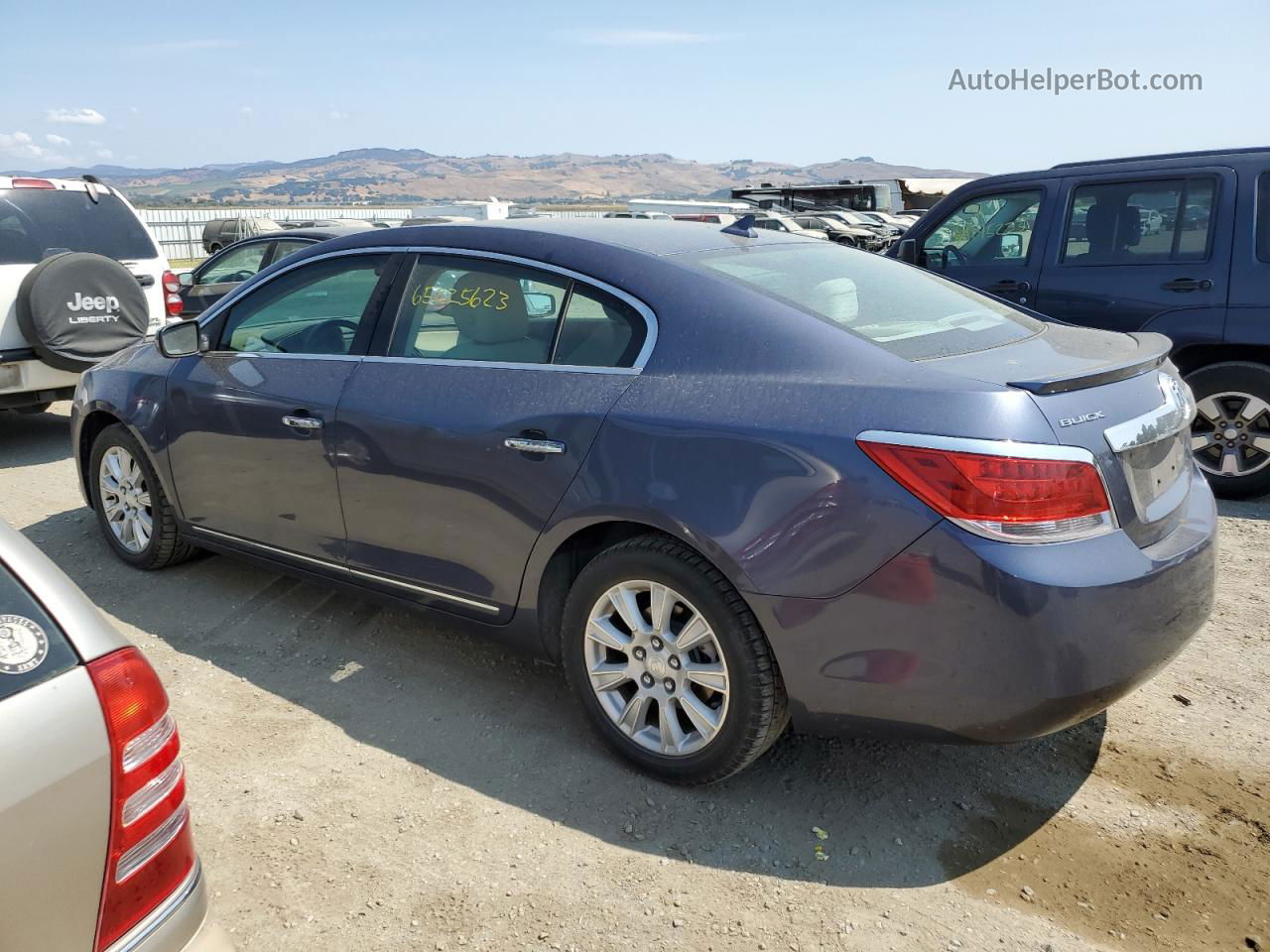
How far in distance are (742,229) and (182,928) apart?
9.60 feet

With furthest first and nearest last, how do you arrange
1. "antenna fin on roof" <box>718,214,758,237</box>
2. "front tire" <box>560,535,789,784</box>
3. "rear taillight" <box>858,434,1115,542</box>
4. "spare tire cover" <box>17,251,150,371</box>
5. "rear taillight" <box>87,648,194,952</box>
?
"spare tire cover" <box>17,251,150,371</box> < "antenna fin on roof" <box>718,214,758,237</box> < "front tire" <box>560,535,789,784</box> < "rear taillight" <box>858,434,1115,542</box> < "rear taillight" <box>87,648,194,952</box>

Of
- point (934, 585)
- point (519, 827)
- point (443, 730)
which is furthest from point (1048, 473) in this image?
point (443, 730)

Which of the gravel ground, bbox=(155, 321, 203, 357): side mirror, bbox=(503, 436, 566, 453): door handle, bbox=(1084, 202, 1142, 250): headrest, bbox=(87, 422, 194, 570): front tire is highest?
bbox=(1084, 202, 1142, 250): headrest

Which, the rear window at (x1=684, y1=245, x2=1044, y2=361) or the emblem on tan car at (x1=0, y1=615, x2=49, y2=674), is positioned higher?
the rear window at (x1=684, y1=245, x2=1044, y2=361)

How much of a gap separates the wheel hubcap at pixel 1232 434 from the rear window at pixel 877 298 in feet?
9.72

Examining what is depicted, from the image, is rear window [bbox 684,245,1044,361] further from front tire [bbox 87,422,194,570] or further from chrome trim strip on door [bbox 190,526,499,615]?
front tire [bbox 87,422,194,570]

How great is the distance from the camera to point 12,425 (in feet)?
28.7

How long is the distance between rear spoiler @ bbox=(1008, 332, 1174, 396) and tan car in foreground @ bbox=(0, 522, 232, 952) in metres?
2.08

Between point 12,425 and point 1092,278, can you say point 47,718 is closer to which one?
point 1092,278

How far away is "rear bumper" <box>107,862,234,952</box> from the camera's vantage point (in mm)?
1666

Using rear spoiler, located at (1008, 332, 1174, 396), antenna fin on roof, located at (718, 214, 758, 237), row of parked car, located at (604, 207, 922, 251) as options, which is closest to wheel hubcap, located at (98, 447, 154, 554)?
antenna fin on roof, located at (718, 214, 758, 237)

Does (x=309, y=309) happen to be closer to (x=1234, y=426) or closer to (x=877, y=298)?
(x=877, y=298)

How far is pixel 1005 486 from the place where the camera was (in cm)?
249

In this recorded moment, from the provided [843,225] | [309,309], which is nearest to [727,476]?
[309,309]
